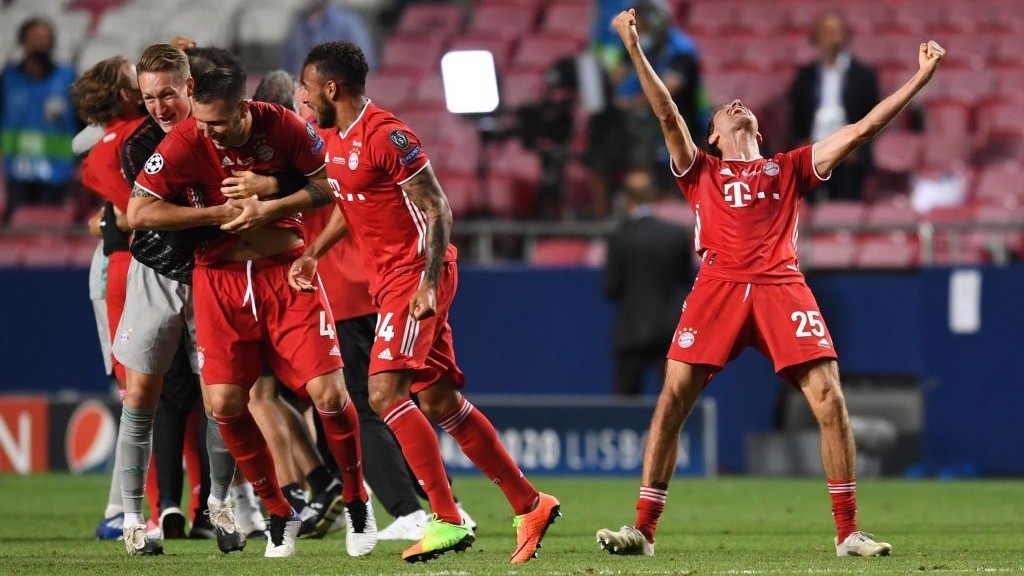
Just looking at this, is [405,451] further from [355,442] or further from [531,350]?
[531,350]

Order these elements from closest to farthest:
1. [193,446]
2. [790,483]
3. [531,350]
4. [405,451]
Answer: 1. [405,451]
2. [193,446]
3. [790,483]
4. [531,350]

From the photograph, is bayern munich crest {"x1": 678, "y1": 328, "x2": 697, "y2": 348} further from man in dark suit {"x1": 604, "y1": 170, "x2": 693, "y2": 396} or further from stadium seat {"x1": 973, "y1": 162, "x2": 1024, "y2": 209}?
stadium seat {"x1": 973, "y1": 162, "x2": 1024, "y2": 209}

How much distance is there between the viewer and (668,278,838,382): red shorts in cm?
702

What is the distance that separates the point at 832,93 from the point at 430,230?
25.5ft

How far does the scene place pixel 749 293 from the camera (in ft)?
23.4

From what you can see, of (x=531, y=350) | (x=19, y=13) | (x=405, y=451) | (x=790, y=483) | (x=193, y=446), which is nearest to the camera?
(x=405, y=451)

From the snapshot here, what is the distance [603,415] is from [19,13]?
8636mm

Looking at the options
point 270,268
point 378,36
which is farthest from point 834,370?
point 378,36

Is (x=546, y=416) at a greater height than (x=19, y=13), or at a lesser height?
lesser

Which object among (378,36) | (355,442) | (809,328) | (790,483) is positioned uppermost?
(378,36)

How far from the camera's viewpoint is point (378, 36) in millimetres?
18547

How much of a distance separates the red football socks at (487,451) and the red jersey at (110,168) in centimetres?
203

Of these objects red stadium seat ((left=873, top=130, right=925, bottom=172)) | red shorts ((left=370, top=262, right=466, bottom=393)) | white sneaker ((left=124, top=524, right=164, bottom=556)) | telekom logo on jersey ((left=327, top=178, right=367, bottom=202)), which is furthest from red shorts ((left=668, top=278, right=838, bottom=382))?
red stadium seat ((left=873, top=130, right=925, bottom=172))

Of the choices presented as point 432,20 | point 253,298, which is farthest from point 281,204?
point 432,20
